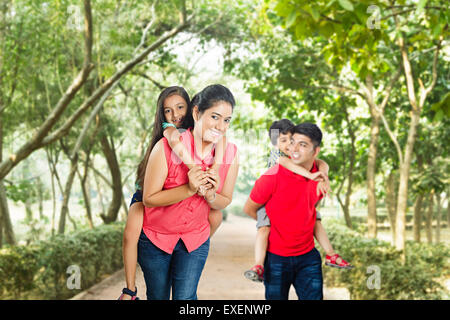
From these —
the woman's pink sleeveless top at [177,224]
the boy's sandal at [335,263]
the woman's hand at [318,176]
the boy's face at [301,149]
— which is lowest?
the boy's sandal at [335,263]

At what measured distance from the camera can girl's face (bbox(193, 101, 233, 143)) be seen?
1.75 metres

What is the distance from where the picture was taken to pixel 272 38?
672 centimetres

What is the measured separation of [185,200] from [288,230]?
569mm

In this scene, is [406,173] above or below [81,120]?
below

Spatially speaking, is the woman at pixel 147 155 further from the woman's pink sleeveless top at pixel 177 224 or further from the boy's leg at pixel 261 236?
the boy's leg at pixel 261 236

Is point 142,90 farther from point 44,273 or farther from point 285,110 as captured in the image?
point 285,110

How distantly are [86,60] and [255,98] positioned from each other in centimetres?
226

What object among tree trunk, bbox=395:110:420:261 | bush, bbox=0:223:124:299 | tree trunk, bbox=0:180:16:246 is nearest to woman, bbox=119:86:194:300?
tree trunk, bbox=395:110:420:261

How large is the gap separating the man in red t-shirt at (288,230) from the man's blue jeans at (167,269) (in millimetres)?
395

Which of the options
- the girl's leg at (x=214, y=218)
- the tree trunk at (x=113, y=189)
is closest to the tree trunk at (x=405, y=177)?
the tree trunk at (x=113, y=189)

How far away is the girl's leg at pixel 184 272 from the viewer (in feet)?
6.30

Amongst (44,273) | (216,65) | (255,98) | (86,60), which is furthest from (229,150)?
(44,273)

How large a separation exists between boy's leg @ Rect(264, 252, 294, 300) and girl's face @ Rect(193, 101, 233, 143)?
74cm

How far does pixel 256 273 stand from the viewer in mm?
2045
